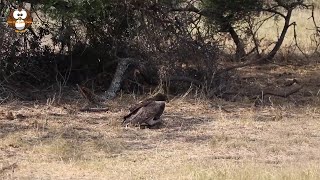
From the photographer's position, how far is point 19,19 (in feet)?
31.7

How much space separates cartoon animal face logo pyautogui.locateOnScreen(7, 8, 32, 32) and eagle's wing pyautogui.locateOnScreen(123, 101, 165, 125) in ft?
7.94

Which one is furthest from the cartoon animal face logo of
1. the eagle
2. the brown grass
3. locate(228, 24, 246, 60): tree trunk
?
locate(228, 24, 246, 60): tree trunk

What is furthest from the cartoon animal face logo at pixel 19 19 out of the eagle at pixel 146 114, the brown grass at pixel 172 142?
the eagle at pixel 146 114

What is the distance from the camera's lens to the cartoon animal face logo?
9.63 metres

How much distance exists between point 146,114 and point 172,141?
32.0 inches

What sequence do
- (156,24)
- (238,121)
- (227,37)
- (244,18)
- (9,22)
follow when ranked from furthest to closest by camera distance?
1. (227,37)
2. (244,18)
3. (156,24)
4. (9,22)
5. (238,121)

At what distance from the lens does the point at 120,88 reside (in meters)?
10.6

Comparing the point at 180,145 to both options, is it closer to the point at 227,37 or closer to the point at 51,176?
the point at 51,176

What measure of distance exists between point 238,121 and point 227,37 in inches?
246

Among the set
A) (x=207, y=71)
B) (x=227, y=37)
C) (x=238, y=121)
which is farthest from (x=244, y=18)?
(x=238, y=121)

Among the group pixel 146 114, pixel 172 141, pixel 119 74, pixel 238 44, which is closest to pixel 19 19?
pixel 119 74

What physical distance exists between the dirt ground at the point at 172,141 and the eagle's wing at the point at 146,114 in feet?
0.54

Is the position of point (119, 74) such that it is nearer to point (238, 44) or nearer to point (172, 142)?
point (172, 142)

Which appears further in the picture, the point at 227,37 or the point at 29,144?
the point at 227,37
